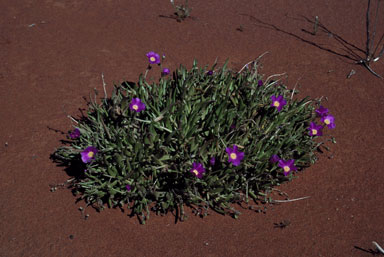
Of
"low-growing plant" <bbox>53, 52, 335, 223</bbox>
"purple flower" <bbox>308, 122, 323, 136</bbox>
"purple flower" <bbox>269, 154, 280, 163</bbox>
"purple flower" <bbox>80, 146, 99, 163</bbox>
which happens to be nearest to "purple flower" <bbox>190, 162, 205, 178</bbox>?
"low-growing plant" <bbox>53, 52, 335, 223</bbox>

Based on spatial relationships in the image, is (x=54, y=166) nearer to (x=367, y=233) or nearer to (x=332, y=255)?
(x=332, y=255)

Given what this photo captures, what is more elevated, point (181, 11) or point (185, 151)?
point (181, 11)

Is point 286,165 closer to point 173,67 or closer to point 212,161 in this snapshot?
point 212,161

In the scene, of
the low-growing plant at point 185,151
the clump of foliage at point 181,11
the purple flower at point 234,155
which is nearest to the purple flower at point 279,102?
the low-growing plant at point 185,151

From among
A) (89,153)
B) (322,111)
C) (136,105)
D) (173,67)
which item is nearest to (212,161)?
(136,105)

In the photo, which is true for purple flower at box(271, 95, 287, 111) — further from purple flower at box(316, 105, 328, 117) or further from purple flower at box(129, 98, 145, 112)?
purple flower at box(129, 98, 145, 112)

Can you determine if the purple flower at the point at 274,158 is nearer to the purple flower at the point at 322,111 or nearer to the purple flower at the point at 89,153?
the purple flower at the point at 322,111
